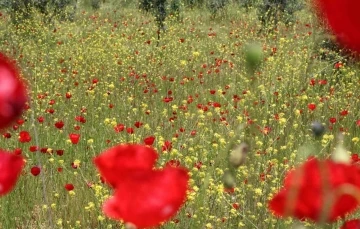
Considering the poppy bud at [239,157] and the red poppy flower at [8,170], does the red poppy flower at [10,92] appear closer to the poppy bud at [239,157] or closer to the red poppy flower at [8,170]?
the red poppy flower at [8,170]

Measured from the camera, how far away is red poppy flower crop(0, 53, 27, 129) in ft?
1.51

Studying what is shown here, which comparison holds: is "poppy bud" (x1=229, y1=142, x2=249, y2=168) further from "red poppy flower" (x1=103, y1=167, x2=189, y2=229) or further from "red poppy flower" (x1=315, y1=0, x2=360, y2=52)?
"red poppy flower" (x1=315, y1=0, x2=360, y2=52)

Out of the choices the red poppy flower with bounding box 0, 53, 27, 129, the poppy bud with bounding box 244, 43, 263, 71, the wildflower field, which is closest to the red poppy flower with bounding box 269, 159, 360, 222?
the wildflower field

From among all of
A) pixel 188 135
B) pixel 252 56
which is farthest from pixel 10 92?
pixel 188 135

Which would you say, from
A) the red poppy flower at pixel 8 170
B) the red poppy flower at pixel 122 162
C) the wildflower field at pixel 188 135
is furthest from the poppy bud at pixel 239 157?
the red poppy flower at pixel 8 170

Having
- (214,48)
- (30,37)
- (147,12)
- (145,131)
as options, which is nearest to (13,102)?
(145,131)

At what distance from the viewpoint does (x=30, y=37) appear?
28.6 ft

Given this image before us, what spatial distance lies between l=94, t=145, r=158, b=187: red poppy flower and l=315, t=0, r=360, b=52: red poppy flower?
9.1 inches

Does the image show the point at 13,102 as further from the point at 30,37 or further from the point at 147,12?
the point at 147,12

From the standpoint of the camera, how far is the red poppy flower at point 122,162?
1.79 ft

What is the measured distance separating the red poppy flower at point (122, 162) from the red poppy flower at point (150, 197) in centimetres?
3

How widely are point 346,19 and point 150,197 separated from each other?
220mm

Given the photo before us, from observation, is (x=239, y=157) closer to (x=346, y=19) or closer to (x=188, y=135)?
(x=346, y=19)

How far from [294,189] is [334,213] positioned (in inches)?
2.2
